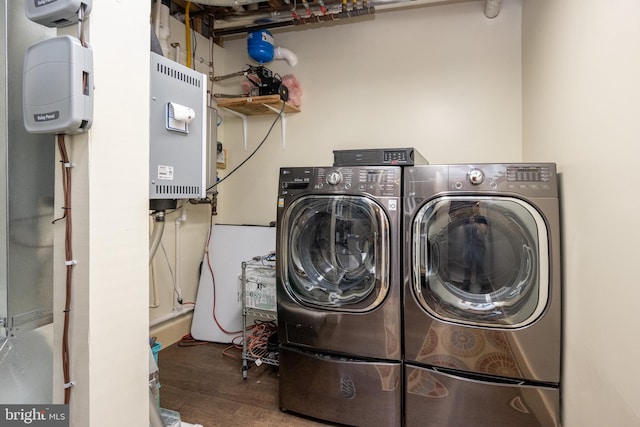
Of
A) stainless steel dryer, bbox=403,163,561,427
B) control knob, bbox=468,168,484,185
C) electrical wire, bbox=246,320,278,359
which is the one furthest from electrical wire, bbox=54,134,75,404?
control knob, bbox=468,168,484,185

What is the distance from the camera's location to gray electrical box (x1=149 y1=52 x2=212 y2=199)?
119cm

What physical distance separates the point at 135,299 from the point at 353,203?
1109 millimetres

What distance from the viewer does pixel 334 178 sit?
1782 mm

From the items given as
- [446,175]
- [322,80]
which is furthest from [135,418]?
[322,80]

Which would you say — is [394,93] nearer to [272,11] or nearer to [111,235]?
[272,11]

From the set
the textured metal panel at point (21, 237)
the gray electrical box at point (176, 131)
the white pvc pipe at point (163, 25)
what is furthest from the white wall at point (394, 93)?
the textured metal panel at point (21, 237)

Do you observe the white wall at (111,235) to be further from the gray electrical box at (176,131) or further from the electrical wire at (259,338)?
the electrical wire at (259,338)

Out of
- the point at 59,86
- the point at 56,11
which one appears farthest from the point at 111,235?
the point at 56,11

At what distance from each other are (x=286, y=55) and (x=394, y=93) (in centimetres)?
98

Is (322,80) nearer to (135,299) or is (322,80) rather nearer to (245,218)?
(245,218)

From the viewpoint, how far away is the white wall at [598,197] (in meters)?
1.04

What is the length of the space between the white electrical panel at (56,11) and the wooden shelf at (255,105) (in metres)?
1.68

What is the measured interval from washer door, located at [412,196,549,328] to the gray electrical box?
3.51 feet

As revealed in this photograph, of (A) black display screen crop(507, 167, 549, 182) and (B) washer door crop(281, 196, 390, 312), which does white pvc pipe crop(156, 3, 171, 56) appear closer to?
(B) washer door crop(281, 196, 390, 312)
